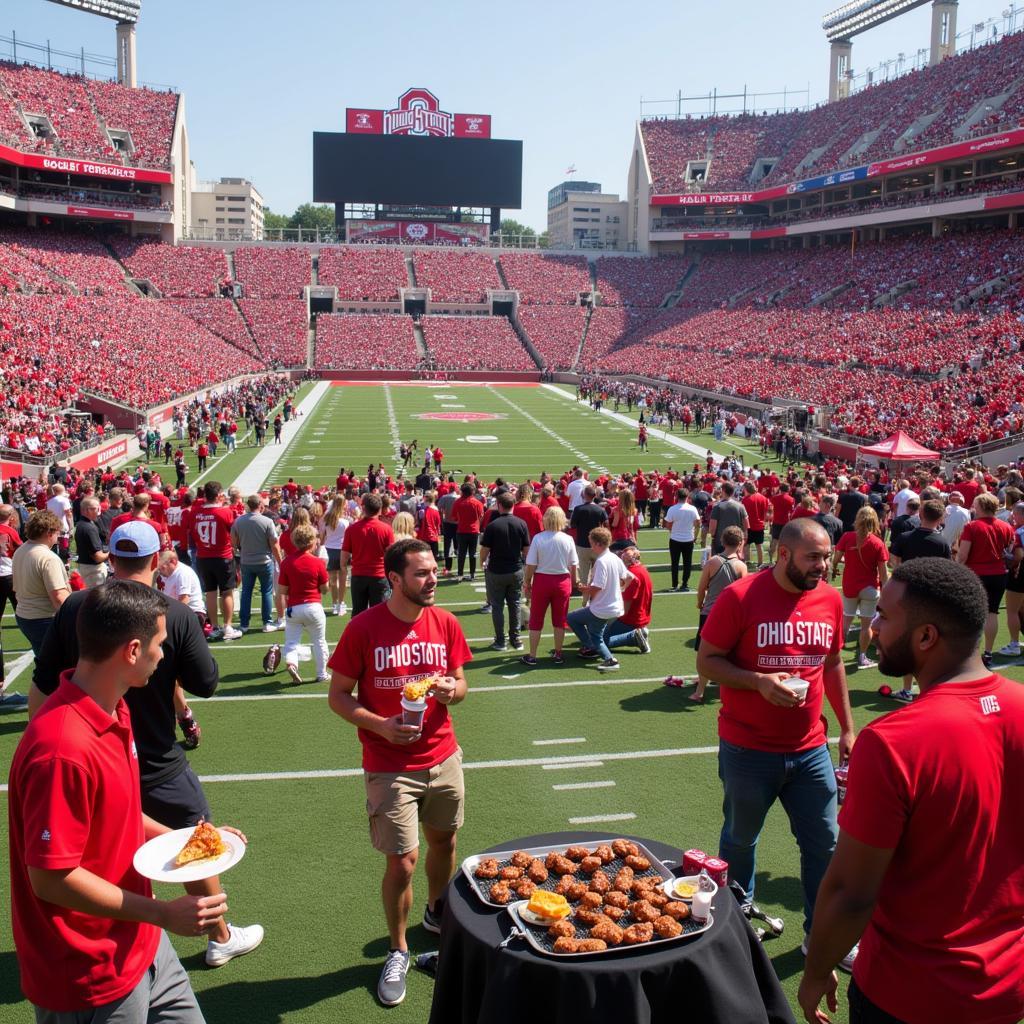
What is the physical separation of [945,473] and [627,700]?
19.9m

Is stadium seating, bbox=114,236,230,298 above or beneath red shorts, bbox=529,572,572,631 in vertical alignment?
above

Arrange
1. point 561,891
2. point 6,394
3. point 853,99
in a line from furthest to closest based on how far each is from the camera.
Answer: point 853,99 < point 6,394 < point 561,891

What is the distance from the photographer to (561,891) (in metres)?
3.47

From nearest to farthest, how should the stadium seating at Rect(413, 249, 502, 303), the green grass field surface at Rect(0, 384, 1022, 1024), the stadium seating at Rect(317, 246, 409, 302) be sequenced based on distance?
the green grass field surface at Rect(0, 384, 1022, 1024), the stadium seating at Rect(317, 246, 409, 302), the stadium seating at Rect(413, 249, 502, 303)

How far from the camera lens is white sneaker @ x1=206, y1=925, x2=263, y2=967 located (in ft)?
15.2

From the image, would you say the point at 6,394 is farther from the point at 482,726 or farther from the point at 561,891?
the point at 561,891

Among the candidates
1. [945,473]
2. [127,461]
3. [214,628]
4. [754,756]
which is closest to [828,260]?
[945,473]

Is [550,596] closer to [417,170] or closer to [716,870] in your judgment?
[716,870]

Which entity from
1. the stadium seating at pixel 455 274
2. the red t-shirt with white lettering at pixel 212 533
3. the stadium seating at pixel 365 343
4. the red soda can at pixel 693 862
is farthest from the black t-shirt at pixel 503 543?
the stadium seating at pixel 455 274

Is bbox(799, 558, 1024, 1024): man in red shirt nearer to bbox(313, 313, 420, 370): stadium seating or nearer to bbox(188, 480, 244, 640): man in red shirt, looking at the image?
bbox(188, 480, 244, 640): man in red shirt

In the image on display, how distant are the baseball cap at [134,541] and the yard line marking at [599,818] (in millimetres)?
3129

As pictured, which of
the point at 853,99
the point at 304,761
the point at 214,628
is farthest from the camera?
the point at 853,99

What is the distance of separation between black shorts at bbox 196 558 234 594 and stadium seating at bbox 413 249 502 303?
60562 millimetres

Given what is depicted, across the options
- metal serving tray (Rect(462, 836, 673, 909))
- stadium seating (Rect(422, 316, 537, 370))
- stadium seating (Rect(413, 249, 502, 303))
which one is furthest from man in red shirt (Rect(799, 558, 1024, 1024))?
stadium seating (Rect(413, 249, 502, 303))
